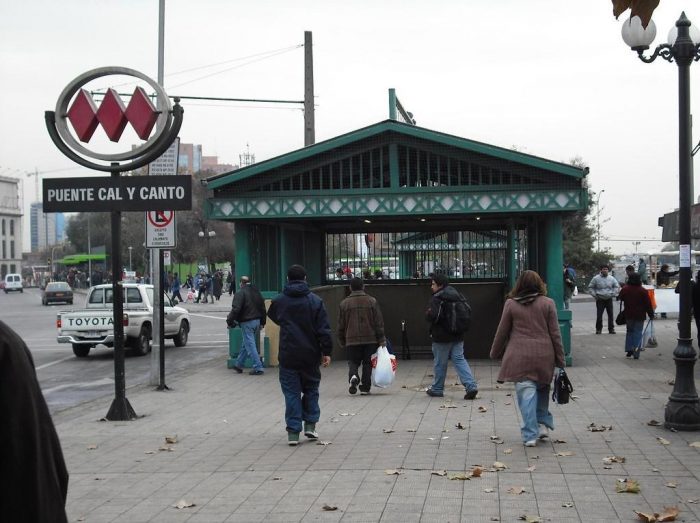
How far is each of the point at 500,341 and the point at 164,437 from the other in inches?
144

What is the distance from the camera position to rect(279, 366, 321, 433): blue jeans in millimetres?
9125

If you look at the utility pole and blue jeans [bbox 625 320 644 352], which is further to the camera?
the utility pole

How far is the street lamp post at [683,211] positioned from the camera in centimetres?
960

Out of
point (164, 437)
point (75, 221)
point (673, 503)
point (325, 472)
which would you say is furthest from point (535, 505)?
point (75, 221)

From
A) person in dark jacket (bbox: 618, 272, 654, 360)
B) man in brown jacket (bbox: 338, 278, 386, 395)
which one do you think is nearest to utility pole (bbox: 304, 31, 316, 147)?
person in dark jacket (bbox: 618, 272, 654, 360)

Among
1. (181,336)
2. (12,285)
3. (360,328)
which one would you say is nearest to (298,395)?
(360,328)

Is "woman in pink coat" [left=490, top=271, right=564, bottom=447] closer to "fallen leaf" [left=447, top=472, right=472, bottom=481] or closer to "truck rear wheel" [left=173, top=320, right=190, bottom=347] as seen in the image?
"fallen leaf" [left=447, top=472, right=472, bottom=481]

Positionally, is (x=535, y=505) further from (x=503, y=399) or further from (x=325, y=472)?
(x=503, y=399)

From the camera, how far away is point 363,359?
1288 centimetres

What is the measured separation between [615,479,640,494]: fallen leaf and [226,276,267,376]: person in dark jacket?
962 centimetres

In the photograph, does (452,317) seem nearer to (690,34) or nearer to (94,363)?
(690,34)

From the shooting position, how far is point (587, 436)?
9.24 meters

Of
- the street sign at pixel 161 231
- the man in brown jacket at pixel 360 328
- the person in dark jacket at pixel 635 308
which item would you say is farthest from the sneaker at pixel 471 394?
the person in dark jacket at pixel 635 308

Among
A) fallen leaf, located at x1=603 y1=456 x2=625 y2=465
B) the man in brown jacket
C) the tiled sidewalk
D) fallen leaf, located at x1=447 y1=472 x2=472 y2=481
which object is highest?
the man in brown jacket
